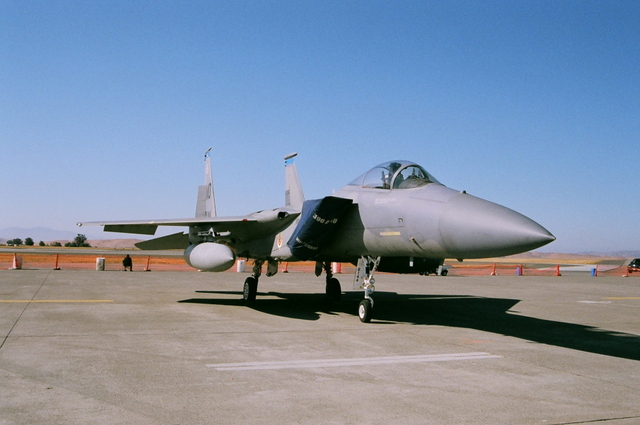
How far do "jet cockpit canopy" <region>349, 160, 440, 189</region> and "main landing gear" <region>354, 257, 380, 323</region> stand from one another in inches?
61.9

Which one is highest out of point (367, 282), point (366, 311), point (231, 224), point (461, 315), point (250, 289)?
point (231, 224)

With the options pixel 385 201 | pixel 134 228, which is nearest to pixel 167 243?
pixel 134 228

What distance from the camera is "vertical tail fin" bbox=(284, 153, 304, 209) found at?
1552cm

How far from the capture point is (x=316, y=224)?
9.88 m

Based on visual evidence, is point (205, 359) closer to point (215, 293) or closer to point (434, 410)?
point (434, 410)

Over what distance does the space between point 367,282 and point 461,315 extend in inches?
132

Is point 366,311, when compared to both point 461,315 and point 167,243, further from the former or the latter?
point 167,243

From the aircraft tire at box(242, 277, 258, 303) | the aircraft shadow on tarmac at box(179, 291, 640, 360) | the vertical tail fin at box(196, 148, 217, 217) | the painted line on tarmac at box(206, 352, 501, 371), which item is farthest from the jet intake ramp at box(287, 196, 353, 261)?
the vertical tail fin at box(196, 148, 217, 217)

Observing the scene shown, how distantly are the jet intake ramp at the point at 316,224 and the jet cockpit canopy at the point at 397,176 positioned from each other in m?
0.65

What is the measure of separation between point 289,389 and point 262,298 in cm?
1002

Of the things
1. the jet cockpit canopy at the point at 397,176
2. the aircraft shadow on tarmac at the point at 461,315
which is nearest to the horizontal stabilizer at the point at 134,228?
the aircraft shadow on tarmac at the point at 461,315

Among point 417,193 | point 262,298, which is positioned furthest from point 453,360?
point 262,298

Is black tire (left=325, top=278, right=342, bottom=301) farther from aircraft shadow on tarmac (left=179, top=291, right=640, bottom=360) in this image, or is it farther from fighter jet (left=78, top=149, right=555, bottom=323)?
aircraft shadow on tarmac (left=179, top=291, right=640, bottom=360)

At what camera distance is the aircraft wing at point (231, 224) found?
38.9ft
